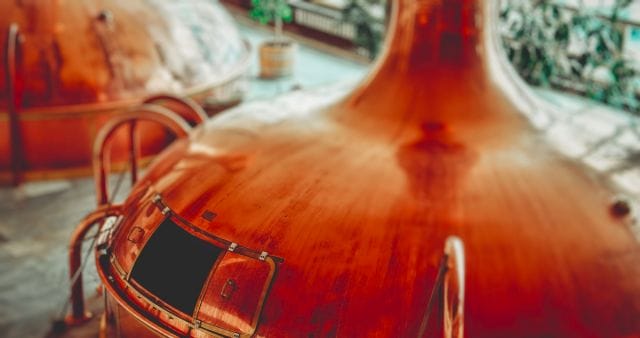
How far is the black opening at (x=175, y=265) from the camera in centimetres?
188

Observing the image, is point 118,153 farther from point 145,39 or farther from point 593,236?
point 593,236

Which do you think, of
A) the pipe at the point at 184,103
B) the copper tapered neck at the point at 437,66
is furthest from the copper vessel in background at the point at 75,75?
the copper tapered neck at the point at 437,66

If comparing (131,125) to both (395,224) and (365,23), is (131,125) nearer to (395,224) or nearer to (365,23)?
(395,224)

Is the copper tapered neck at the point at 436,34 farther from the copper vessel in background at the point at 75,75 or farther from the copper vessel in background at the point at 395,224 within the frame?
the copper vessel in background at the point at 75,75

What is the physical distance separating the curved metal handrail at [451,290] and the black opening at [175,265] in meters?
0.61

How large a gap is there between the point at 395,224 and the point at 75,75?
5.36 m

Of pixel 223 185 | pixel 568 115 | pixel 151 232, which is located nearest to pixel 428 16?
pixel 568 115

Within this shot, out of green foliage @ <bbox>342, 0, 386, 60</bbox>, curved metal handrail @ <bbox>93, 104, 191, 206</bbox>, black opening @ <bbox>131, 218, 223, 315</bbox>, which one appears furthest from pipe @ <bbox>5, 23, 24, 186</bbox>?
green foliage @ <bbox>342, 0, 386, 60</bbox>

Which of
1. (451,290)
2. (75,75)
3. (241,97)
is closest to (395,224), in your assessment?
(451,290)

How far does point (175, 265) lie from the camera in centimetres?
196

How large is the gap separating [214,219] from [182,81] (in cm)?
545

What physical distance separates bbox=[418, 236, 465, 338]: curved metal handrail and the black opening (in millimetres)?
606

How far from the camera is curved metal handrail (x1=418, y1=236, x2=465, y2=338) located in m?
1.53

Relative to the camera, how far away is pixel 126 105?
21.9ft
